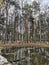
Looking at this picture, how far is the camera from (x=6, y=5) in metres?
1.93

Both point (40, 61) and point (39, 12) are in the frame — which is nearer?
point (40, 61)

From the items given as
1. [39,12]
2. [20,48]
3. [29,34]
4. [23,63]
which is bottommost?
[23,63]

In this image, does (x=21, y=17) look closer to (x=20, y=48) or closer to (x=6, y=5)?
(x=6, y=5)

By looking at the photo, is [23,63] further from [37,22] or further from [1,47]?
[37,22]

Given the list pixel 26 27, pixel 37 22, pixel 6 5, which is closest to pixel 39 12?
pixel 37 22

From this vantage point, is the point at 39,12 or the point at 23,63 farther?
the point at 39,12

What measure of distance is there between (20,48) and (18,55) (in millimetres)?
87

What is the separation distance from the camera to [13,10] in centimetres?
194

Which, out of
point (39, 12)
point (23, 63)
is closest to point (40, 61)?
point (23, 63)

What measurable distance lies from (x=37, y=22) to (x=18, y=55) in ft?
1.53

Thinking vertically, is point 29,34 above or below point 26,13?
below

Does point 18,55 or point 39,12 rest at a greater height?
point 39,12

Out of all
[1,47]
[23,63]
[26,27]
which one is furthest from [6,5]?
[23,63]

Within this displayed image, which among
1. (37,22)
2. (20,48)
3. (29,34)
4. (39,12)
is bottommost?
(20,48)
